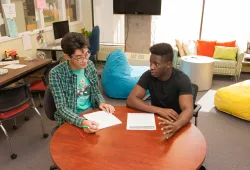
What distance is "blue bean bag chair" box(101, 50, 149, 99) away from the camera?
3.61m

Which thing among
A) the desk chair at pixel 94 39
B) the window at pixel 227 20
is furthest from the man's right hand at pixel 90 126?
the window at pixel 227 20

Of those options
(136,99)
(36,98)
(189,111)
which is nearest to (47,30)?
(36,98)

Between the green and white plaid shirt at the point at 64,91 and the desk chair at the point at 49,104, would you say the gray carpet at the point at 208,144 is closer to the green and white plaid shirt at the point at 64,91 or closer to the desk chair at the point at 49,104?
the desk chair at the point at 49,104

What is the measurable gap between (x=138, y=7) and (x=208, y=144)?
10.1 ft

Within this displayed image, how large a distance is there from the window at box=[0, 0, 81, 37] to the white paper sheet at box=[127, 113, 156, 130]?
2926 mm

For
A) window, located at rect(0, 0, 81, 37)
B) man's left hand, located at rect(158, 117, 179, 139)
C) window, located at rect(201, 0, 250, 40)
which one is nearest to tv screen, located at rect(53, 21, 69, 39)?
window, located at rect(0, 0, 81, 37)

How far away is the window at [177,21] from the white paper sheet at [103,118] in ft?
13.7

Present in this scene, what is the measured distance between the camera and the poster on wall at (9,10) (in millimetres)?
3409

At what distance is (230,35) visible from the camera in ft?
Result: 16.8

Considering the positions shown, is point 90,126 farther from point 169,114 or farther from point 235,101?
point 235,101

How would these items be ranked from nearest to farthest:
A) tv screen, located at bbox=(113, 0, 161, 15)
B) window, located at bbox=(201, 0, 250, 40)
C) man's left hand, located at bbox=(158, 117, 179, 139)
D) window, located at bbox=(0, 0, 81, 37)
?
man's left hand, located at bbox=(158, 117, 179, 139) < window, located at bbox=(0, 0, 81, 37) < tv screen, located at bbox=(113, 0, 161, 15) < window, located at bbox=(201, 0, 250, 40)

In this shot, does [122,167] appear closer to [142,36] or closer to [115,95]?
[115,95]

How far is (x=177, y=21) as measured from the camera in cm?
533

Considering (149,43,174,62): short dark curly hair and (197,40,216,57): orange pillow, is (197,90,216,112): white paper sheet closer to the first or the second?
(197,40,216,57): orange pillow
